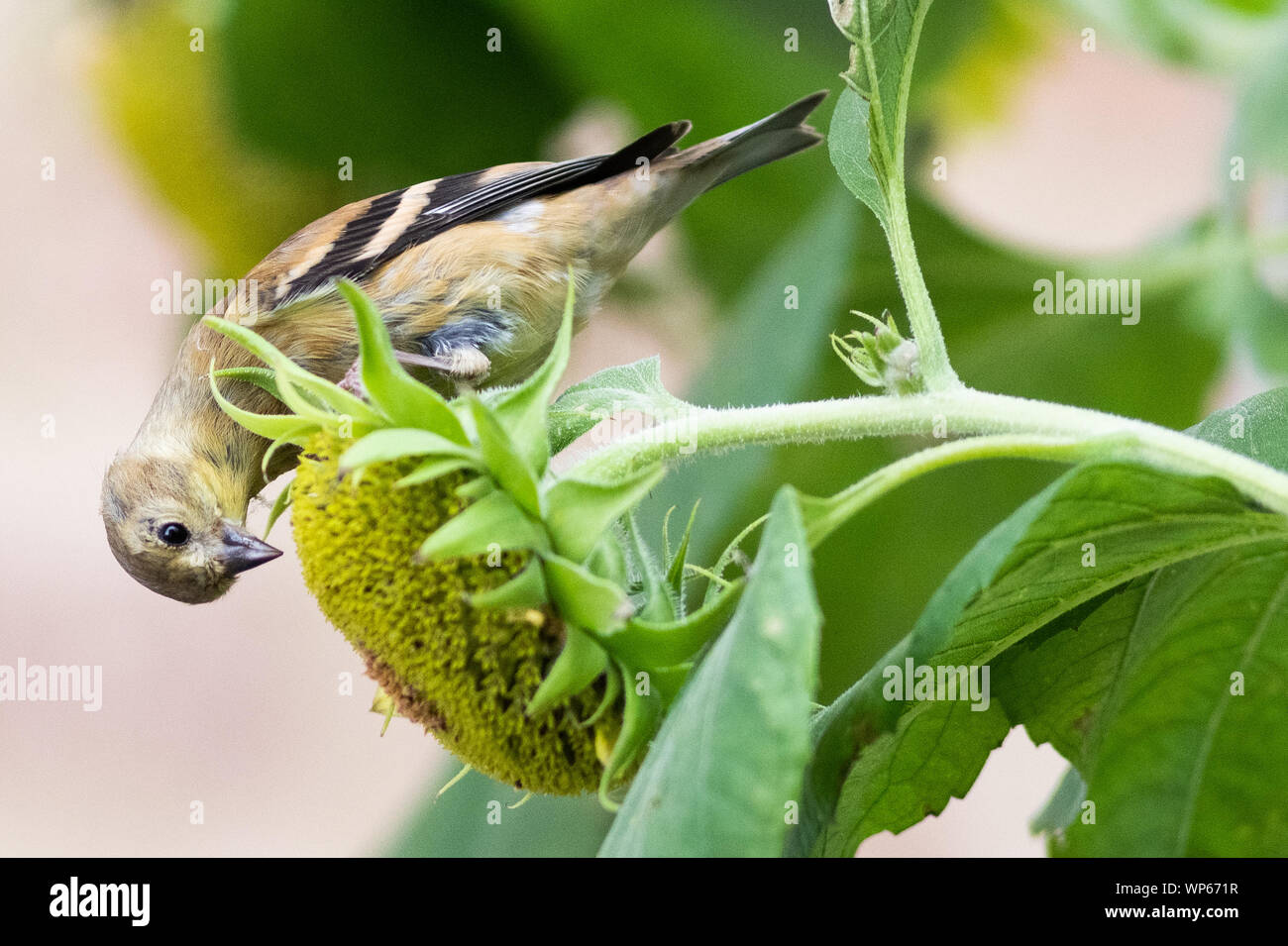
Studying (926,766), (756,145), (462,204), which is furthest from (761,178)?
(926,766)

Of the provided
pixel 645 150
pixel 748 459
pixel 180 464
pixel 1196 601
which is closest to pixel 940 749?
pixel 1196 601

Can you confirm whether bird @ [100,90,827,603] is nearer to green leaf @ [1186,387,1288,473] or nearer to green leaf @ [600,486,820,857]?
green leaf @ [1186,387,1288,473]

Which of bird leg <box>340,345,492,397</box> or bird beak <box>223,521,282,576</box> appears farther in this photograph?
bird beak <box>223,521,282,576</box>

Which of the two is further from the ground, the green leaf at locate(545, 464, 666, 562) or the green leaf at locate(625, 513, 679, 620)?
the green leaf at locate(545, 464, 666, 562)

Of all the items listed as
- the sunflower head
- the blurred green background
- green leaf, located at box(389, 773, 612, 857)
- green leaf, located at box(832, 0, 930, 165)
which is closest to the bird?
the blurred green background

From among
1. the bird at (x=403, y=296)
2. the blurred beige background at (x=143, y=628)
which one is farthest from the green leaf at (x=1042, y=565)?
the blurred beige background at (x=143, y=628)

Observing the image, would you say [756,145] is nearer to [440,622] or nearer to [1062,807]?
[1062,807]

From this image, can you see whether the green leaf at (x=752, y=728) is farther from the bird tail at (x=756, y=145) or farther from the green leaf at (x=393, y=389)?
the bird tail at (x=756, y=145)
